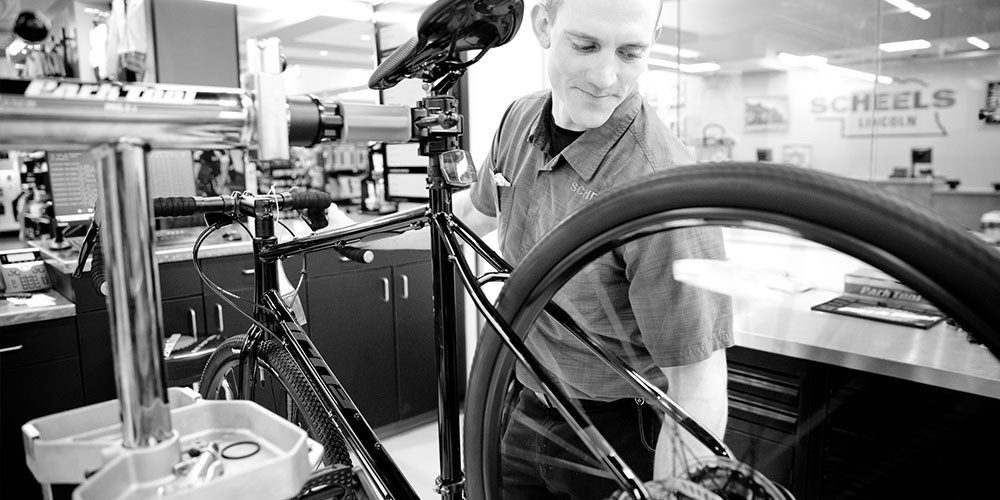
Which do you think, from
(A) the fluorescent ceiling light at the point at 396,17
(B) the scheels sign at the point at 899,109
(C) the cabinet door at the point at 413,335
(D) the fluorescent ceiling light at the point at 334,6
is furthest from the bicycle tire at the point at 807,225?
(D) the fluorescent ceiling light at the point at 334,6

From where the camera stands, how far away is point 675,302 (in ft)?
2.15

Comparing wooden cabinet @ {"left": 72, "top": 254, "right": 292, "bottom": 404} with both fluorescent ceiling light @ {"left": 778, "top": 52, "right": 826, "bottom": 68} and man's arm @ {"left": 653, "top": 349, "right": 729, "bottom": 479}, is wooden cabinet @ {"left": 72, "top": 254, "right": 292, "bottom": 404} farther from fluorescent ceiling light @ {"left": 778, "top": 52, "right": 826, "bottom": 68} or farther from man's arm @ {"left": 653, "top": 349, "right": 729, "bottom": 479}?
fluorescent ceiling light @ {"left": 778, "top": 52, "right": 826, "bottom": 68}

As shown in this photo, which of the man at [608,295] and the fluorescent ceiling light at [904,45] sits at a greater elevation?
the fluorescent ceiling light at [904,45]

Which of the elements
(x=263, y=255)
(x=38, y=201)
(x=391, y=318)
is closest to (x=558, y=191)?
(x=263, y=255)

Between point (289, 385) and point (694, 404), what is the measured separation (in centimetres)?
77

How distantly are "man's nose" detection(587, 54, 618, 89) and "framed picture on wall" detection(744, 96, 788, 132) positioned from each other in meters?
2.99

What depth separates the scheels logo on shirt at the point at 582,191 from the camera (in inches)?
39.1

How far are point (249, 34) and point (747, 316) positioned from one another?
7065 mm

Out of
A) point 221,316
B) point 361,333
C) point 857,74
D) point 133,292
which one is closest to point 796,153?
point 857,74

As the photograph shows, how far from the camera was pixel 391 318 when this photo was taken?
10.6 feet

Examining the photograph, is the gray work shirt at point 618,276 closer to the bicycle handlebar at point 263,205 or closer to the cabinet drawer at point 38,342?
the bicycle handlebar at point 263,205

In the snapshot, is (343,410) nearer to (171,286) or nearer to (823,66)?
(171,286)

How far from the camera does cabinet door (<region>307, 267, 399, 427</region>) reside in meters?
3.02

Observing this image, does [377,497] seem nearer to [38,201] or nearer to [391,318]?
[391,318]
